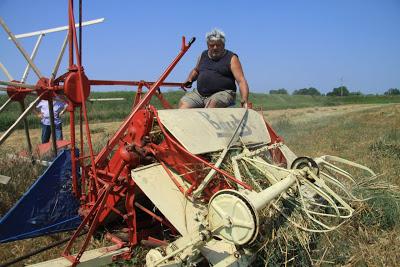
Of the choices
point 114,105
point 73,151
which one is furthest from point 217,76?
point 114,105

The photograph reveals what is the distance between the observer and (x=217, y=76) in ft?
17.8

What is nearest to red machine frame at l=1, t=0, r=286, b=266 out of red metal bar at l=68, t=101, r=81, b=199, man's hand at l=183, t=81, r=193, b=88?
red metal bar at l=68, t=101, r=81, b=199

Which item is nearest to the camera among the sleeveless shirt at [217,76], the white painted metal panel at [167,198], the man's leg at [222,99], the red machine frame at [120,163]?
the white painted metal panel at [167,198]

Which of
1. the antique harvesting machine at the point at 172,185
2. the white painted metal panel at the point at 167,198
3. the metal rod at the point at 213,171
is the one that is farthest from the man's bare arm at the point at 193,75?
the white painted metal panel at the point at 167,198

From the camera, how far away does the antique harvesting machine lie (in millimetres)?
3055

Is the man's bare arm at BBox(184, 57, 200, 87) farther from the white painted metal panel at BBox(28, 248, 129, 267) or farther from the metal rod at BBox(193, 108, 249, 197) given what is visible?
the white painted metal panel at BBox(28, 248, 129, 267)

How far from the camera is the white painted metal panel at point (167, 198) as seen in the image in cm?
342

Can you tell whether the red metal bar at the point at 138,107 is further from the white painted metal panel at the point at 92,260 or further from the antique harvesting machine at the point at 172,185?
the white painted metal panel at the point at 92,260

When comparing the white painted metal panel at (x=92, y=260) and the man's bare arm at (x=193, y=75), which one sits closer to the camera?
the white painted metal panel at (x=92, y=260)

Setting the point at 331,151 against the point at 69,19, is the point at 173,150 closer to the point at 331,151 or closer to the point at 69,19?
the point at 69,19

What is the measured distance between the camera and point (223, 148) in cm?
389

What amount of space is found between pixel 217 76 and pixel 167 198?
2.34 m

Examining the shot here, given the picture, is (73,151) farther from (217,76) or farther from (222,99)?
(217,76)

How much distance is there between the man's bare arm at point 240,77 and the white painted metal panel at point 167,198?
193cm
